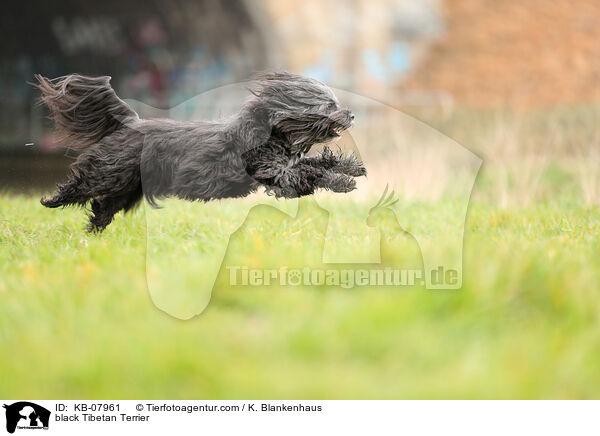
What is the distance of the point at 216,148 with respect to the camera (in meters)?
4.25

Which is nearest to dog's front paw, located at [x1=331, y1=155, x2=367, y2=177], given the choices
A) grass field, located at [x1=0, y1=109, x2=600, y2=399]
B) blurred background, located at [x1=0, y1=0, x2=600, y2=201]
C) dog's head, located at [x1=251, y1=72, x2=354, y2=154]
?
dog's head, located at [x1=251, y1=72, x2=354, y2=154]

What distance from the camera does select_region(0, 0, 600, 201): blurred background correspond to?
12562 millimetres

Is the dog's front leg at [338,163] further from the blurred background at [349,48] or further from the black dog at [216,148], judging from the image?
the blurred background at [349,48]

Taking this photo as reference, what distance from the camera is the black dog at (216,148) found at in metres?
4.22

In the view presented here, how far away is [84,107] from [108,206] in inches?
29.3


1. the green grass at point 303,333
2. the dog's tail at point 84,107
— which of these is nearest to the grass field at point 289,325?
the green grass at point 303,333

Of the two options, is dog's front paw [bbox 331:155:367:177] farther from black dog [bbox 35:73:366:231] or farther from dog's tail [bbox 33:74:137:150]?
dog's tail [bbox 33:74:137:150]

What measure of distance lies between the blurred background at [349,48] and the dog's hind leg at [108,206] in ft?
22.0
